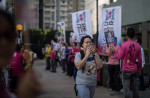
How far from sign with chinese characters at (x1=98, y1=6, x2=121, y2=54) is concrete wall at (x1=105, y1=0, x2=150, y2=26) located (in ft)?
20.7

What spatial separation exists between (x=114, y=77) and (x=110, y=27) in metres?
1.80

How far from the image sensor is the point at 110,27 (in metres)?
11.3

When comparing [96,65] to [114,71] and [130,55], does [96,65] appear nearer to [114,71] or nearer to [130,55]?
[130,55]

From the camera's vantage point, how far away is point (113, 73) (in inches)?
481

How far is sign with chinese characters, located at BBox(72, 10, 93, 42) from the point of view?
1249cm

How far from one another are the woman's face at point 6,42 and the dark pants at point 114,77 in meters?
10.5

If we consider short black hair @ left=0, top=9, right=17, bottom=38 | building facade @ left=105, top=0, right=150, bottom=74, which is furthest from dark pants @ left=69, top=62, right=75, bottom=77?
short black hair @ left=0, top=9, right=17, bottom=38

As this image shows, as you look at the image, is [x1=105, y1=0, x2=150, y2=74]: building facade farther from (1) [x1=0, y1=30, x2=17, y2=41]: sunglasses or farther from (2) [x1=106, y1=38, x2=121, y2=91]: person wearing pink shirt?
(1) [x1=0, y1=30, x2=17, y2=41]: sunglasses

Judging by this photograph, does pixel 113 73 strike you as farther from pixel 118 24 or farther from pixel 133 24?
pixel 133 24

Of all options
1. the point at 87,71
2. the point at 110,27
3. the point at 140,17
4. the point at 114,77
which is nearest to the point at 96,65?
the point at 87,71

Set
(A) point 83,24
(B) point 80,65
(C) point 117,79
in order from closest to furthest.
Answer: (B) point 80,65 < (C) point 117,79 < (A) point 83,24

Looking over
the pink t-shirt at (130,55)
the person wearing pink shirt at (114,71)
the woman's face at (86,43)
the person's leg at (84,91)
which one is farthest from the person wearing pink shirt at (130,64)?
the person wearing pink shirt at (114,71)

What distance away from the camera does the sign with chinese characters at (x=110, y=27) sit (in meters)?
11.1

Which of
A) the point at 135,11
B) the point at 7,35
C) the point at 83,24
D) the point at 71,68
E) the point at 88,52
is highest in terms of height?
the point at 135,11
